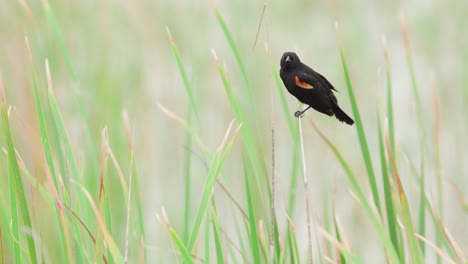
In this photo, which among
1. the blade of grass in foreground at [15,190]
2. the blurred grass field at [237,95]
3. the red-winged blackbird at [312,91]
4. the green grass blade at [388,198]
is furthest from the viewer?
the blurred grass field at [237,95]

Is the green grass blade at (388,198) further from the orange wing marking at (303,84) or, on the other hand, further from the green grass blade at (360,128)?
the orange wing marking at (303,84)

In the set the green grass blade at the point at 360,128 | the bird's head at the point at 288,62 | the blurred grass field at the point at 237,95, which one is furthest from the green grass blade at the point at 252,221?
the blurred grass field at the point at 237,95

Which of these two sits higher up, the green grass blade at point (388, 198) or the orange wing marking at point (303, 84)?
the orange wing marking at point (303, 84)

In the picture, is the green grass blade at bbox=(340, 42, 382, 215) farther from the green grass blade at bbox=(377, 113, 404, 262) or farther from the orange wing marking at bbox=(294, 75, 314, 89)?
the orange wing marking at bbox=(294, 75, 314, 89)

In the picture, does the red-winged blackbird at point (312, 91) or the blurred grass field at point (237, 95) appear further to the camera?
the blurred grass field at point (237, 95)

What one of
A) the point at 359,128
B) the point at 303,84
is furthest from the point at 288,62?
the point at 359,128

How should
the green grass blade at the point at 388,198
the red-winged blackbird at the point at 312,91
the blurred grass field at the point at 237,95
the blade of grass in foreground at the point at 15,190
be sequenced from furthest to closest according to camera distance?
the blurred grass field at the point at 237,95
the green grass blade at the point at 388,198
the blade of grass in foreground at the point at 15,190
the red-winged blackbird at the point at 312,91

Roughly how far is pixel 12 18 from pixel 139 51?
56 centimetres

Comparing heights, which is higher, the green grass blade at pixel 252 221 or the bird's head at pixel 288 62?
the bird's head at pixel 288 62

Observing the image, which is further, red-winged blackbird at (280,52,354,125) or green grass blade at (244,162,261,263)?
green grass blade at (244,162,261,263)

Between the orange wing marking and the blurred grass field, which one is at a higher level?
the blurred grass field

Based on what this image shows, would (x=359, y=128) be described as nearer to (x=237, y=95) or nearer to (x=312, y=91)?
(x=312, y=91)

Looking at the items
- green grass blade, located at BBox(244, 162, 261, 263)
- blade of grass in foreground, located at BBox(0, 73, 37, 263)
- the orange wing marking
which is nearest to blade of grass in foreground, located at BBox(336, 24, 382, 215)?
green grass blade, located at BBox(244, 162, 261, 263)

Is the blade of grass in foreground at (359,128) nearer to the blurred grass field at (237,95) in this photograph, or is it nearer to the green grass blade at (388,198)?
the green grass blade at (388,198)
